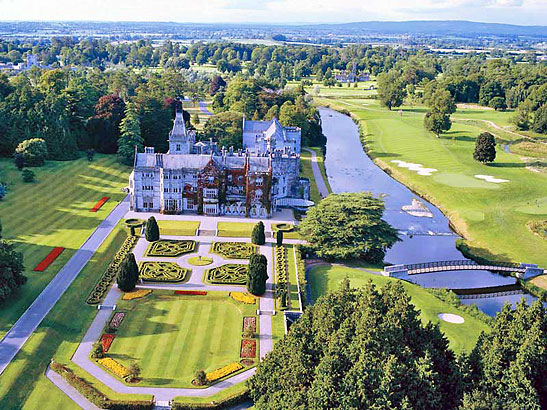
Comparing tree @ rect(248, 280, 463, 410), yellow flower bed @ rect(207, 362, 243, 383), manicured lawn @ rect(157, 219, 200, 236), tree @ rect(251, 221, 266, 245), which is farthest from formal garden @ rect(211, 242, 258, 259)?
tree @ rect(248, 280, 463, 410)

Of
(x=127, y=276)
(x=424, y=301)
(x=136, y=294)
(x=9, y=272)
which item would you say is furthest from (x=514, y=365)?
(x=9, y=272)

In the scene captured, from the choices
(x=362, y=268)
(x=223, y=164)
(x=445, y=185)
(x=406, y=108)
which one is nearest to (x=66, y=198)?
(x=223, y=164)

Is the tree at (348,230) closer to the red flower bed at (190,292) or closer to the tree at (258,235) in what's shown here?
the tree at (258,235)

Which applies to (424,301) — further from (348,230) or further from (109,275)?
(109,275)

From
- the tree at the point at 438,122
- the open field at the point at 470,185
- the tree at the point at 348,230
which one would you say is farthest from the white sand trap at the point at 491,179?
the tree at the point at 348,230

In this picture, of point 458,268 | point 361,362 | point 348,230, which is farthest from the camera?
point 348,230
